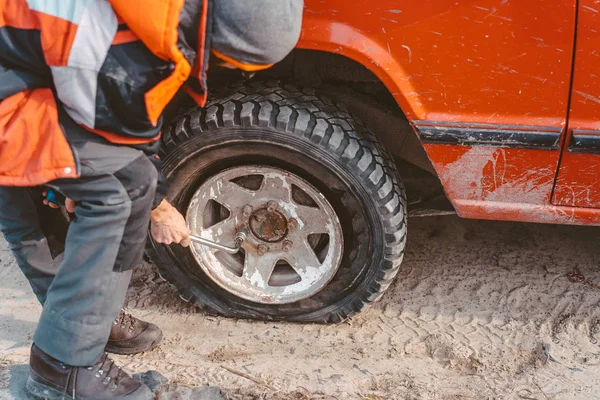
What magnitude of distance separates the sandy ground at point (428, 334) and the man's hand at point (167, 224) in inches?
21.5

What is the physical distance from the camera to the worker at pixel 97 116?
1.68 metres

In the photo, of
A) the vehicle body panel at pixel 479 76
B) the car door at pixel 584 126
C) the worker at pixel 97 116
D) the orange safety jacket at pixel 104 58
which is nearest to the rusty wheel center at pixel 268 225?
the worker at pixel 97 116

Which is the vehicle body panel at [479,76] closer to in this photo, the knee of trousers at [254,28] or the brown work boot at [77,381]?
the knee of trousers at [254,28]

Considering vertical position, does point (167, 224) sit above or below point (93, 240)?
below

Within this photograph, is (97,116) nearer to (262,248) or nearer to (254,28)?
(254,28)

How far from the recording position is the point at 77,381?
219 centimetres

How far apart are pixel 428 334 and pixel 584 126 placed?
1.05 m

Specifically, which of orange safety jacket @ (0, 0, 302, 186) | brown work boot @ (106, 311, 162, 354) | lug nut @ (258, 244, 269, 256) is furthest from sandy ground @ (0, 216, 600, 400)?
orange safety jacket @ (0, 0, 302, 186)

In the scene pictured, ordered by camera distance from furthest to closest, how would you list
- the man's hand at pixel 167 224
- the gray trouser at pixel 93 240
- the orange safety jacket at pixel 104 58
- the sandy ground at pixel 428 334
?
the sandy ground at pixel 428 334
the man's hand at pixel 167 224
the gray trouser at pixel 93 240
the orange safety jacket at pixel 104 58

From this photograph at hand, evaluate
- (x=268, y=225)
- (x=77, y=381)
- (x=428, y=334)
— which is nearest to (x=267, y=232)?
(x=268, y=225)

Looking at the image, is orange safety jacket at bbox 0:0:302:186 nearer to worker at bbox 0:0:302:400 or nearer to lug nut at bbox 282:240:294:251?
worker at bbox 0:0:302:400

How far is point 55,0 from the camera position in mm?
1695

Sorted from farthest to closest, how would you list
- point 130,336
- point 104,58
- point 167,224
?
point 130,336
point 167,224
point 104,58

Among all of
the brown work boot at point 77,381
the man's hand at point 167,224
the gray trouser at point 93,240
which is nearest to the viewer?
the gray trouser at point 93,240
